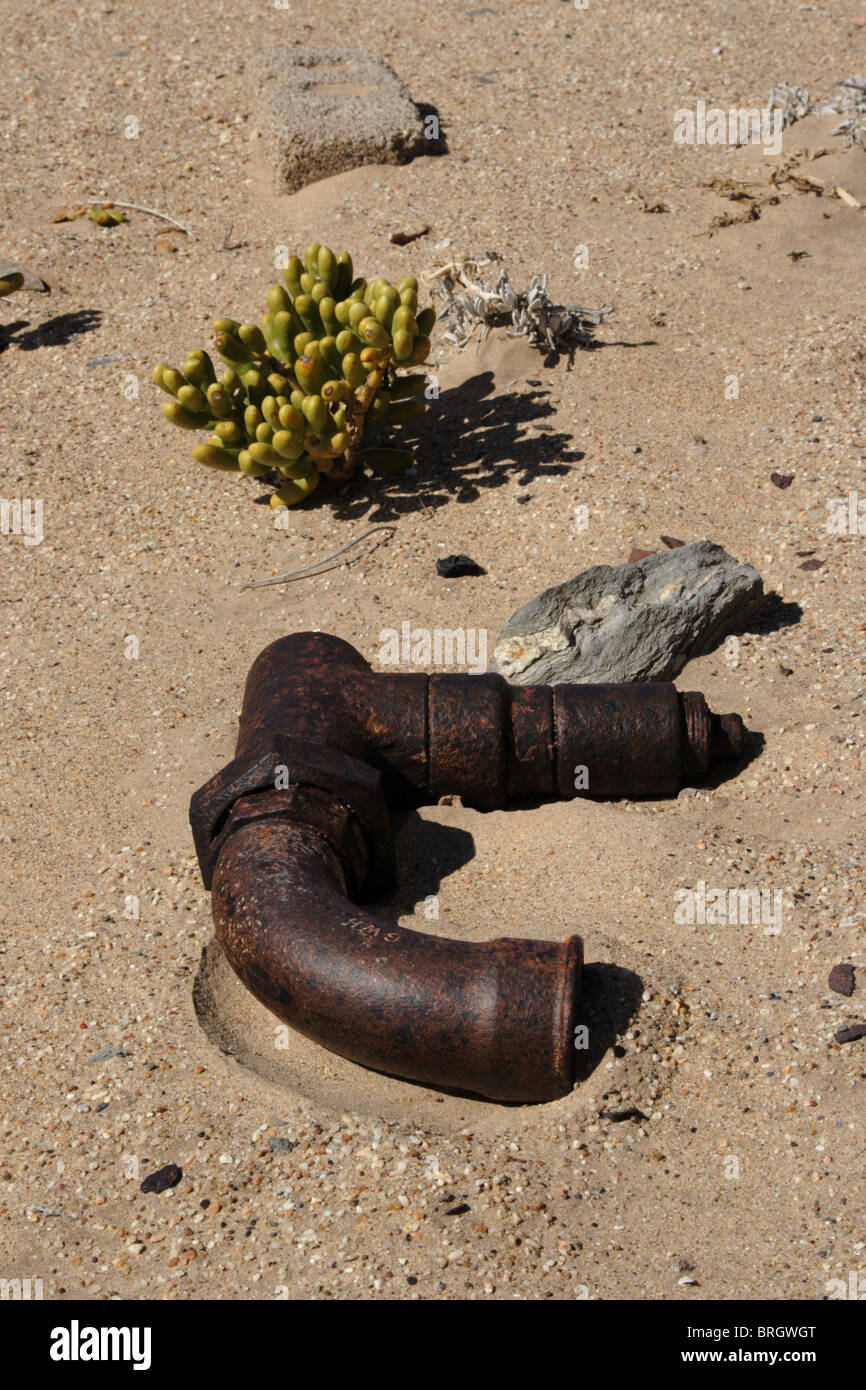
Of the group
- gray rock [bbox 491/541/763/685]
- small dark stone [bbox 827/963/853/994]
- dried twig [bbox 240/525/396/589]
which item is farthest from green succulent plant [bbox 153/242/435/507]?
small dark stone [bbox 827/963/853/994]

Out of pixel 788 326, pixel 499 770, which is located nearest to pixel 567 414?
pixel 788 326

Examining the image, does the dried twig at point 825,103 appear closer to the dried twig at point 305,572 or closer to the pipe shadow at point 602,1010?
the dried twig at point 305,572

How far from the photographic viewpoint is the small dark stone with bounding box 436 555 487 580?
5422mm

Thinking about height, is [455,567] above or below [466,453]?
below

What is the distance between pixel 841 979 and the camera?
3.62 meters

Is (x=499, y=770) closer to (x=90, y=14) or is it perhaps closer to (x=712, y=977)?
(x=712, y=977)

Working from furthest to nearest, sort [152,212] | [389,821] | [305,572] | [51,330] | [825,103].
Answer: [825,103] → [152,212] → [51,330] → [305,572] → [389,821]

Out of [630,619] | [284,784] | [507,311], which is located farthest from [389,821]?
[507,311]

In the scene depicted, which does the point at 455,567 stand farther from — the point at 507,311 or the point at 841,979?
the point at 841,979

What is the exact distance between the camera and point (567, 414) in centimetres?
612

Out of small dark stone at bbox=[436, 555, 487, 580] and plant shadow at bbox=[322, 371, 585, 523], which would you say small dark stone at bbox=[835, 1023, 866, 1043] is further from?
plant shadow at bbox=[322, 371, 585, 523]

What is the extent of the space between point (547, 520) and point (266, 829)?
2.43 metres

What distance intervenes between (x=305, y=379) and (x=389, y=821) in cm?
222

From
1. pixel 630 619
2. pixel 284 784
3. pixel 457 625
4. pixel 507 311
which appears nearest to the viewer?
pixel 284 784
